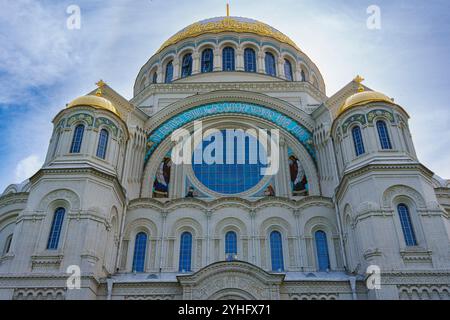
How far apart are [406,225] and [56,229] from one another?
15.4 m

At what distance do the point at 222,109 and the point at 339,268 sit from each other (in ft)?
39.9

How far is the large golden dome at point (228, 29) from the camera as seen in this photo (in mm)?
36156

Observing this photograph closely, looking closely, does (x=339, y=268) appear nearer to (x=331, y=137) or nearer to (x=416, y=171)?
(x=416, y=171)

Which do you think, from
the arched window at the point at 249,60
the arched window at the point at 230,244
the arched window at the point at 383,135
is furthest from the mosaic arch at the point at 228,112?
the arched window at the point at 230,244

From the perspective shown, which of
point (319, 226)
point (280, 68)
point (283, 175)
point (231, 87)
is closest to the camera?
point (319, 226)

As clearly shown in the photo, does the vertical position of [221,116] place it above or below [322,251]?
above

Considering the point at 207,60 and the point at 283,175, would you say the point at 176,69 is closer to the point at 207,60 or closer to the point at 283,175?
the point at 207,60

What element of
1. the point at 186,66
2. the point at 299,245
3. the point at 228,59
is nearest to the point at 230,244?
the point at 299,245

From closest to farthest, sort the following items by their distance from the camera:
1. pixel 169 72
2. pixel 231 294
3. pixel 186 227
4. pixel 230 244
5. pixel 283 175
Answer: pixel 231 294
pixel 230 244
pixel 186 227
pixel 283 175
pixel 169 72

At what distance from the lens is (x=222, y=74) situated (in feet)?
107

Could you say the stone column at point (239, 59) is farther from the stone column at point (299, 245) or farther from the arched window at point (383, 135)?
the stone column at point (299, 245)

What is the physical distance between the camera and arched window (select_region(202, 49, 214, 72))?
113 feet

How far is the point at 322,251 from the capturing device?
22.1 m

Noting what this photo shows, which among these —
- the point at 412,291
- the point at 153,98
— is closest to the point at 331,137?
the point at 412,291
